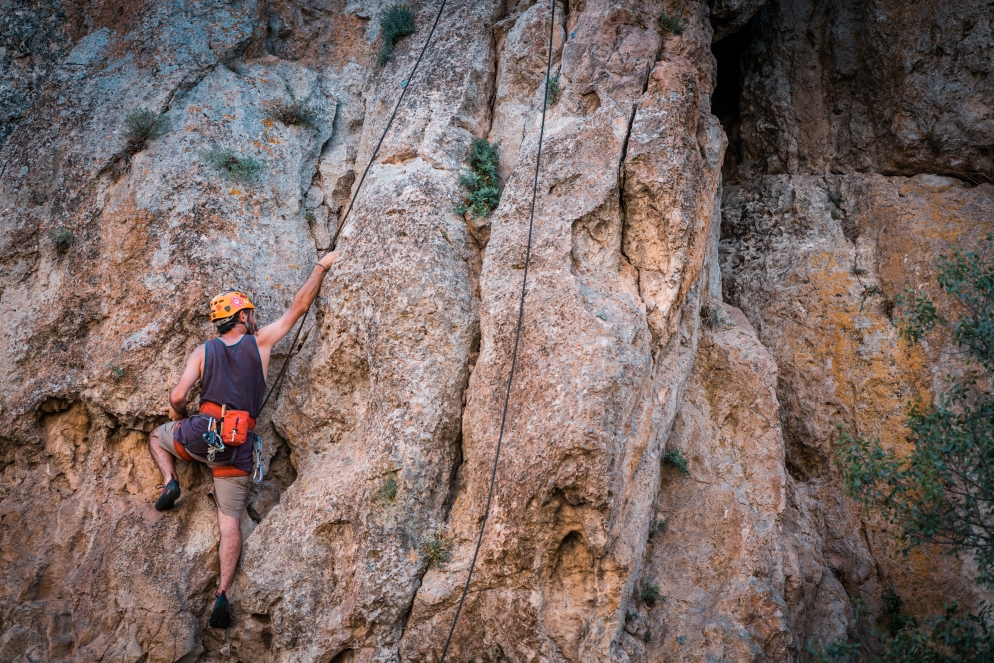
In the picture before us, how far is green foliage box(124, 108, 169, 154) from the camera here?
782cm

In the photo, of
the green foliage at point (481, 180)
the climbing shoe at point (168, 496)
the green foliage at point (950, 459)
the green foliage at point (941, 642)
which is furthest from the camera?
the green foliage at point (481, 180)

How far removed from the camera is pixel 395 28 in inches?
350

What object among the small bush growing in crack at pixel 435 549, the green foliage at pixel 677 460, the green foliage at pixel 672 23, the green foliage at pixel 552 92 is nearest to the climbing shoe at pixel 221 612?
the small bush growing in crack at pixel 435 549

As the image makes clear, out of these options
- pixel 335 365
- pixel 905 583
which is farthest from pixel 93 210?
pixel 905 583

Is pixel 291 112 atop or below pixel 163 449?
atop

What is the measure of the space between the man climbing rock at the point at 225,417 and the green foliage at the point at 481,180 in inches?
78.0

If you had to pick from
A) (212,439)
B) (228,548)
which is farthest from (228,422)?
(228,548)

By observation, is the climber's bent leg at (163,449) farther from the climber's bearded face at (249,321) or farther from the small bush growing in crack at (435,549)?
the small bush growing in crack at (435,549)

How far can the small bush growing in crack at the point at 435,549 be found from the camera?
6.22 metres

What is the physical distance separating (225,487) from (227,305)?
1556 millimetres

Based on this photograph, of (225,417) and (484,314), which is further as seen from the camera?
(484,314)

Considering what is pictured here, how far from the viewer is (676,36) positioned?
25.0ft

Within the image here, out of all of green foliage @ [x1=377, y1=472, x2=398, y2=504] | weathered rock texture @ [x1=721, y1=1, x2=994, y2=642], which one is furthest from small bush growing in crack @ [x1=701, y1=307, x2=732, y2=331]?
green foliage @ [x1=377, y1=472, x2=398, y2=504]

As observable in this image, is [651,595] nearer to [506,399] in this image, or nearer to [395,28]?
[506,399]
